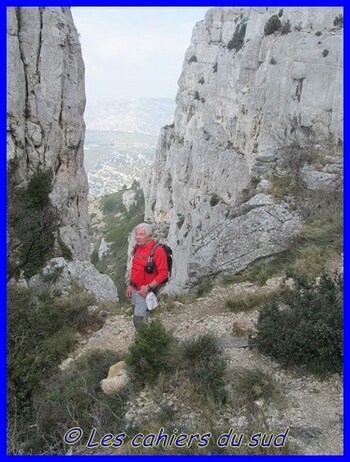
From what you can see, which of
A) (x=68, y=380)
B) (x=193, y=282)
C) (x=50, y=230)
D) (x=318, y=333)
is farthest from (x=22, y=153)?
(x=318, y=333)

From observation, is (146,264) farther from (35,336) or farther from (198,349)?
(35,336)

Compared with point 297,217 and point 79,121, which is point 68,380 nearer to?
point 297,217

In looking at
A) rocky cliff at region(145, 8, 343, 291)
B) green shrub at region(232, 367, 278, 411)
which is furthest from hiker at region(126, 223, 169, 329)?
rocky cliff at region(145, 8, 343, 291)

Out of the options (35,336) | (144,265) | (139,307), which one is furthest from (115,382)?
(35,336)

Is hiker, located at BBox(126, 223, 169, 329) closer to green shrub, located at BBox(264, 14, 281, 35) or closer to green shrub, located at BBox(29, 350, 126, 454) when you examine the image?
green shrub, located at BBox(29, 350, 126, 454)

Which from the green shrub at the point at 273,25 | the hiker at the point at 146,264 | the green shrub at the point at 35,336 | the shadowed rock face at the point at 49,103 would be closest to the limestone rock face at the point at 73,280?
the green shrub at the point at 35,336

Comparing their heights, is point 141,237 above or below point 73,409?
above
